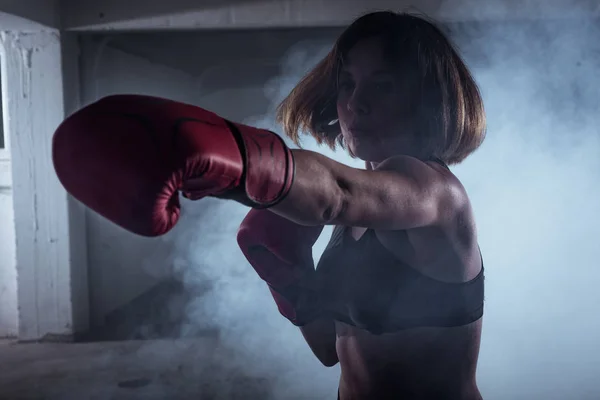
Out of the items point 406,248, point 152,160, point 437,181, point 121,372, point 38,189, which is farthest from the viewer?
point 38,189

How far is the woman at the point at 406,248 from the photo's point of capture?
906 mm

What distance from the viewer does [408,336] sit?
3.16 feet

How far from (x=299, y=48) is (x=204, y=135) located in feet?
9.19

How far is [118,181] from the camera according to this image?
0.51 m

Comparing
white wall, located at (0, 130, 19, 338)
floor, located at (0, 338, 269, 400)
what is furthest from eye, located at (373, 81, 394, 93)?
white wall, located at (0, 130, 19, 338)

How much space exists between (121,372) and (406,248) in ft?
7.56

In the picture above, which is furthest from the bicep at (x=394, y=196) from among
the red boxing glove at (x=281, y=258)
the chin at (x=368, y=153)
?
the red boxing glove at (x=281, y=258)

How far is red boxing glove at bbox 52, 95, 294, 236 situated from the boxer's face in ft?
1.41

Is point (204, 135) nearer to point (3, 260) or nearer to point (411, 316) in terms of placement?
point (411, 316)

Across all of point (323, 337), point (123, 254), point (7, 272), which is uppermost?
point (323, 337)

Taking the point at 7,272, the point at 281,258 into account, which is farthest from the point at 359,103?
the point at 7,272

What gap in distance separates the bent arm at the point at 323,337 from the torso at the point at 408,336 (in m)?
0.20

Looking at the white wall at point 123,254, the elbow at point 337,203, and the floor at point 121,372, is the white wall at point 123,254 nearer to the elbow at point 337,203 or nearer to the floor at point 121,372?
the floor at point 121,372

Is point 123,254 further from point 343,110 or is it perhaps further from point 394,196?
point 394,196
